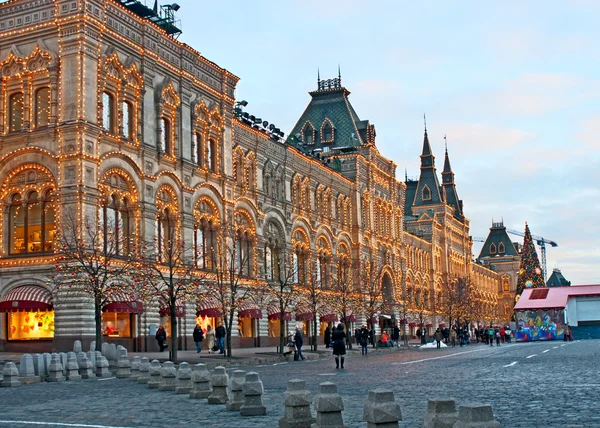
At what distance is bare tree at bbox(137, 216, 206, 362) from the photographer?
122ft

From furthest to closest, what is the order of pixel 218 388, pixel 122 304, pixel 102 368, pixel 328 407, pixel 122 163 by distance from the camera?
1. pixel 122 163
2. pixel 122 304
3. pixel 102 368
4. pixel 218 388
5. pixel 328 407

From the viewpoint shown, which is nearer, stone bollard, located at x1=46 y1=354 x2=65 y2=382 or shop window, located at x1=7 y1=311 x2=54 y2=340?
stone bollard, located at x1=46 y1=354 x2=65 y2=382

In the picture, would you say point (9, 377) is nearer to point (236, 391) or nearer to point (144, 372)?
point (144, 372)

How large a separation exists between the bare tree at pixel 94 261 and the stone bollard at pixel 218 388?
16.8 metres

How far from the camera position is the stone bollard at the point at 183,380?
18875mm

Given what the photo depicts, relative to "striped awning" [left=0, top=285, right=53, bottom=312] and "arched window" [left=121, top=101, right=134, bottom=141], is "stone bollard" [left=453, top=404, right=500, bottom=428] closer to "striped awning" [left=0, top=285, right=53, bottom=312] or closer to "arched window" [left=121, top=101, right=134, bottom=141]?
"striped awning" [left=0, top=285, right=53, bottom=312]

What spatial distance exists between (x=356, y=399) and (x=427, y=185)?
107819 millimetres

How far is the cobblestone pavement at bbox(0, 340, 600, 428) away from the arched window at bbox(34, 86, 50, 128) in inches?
708

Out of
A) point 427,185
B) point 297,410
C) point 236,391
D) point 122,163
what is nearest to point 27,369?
point 236,391

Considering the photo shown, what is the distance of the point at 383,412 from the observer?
9.40m

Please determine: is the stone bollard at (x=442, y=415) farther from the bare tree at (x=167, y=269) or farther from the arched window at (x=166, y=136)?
the arched window at (x=166, y=136)

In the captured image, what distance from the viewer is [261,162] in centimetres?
5747

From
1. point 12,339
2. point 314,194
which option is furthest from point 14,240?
point 314,194

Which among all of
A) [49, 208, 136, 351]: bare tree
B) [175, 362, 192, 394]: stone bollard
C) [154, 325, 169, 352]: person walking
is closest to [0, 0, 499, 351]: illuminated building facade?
[49, 208, 136, 351]: bare tree
